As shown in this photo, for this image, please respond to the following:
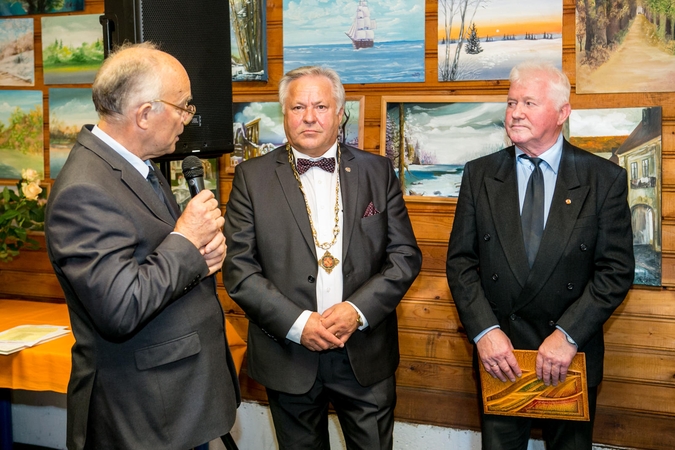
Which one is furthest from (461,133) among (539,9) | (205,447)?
(205,447)

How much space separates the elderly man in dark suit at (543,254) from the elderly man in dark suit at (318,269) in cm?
30

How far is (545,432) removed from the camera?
2605 millimetres

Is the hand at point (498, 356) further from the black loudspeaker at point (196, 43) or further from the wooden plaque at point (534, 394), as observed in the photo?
the black loudspeaker at point (196, 43)

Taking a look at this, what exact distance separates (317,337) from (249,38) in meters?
1.69

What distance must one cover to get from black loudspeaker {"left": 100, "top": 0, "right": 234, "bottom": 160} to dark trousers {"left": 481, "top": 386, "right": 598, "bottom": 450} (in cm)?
155

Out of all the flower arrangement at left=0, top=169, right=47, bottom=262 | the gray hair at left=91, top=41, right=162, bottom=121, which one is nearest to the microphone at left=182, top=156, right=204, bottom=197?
the gray hair at left=91, top=41, right=162, bottom=121

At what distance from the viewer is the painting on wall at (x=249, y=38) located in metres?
3.38

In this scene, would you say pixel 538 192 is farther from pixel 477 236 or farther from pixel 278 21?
pixel 278 21

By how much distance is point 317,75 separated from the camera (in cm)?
261

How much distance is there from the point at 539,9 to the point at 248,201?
1.51 m

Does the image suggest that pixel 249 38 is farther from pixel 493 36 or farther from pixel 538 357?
pixel 538 357

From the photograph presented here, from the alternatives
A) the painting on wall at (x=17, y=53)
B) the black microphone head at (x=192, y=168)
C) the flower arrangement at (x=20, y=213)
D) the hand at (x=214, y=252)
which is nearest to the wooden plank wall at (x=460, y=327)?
the painting on wall at (x=17, y=53)

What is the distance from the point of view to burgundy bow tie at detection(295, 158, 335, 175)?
8.61ft

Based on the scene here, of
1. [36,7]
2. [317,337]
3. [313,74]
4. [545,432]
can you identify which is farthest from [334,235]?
[36,7]
